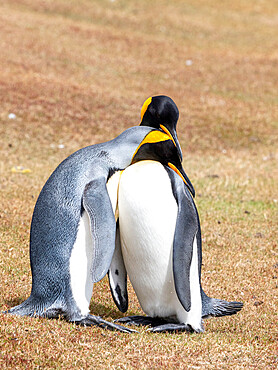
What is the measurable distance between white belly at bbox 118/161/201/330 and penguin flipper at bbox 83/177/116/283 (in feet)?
0.75

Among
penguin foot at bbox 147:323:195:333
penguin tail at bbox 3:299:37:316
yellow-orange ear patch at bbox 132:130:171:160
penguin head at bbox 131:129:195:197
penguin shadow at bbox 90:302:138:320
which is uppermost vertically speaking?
yellow-orange ear patch at bbox 132:130:171:160

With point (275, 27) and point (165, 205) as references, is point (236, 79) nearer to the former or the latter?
point (275, 27)

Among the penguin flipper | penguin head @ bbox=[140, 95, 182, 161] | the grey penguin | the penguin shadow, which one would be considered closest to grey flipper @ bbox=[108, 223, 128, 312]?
the penguin shadow

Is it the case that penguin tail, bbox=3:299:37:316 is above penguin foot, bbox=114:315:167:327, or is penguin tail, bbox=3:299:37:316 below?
above

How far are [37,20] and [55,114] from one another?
8399mm

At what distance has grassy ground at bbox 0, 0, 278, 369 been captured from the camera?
12.2 feet

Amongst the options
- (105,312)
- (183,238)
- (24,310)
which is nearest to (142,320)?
(105,312)

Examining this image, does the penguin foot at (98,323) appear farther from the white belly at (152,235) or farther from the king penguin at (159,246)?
the white belly at (152,235)

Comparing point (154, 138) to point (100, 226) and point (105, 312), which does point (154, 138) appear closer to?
point (100, 226)

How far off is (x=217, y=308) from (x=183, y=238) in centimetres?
86

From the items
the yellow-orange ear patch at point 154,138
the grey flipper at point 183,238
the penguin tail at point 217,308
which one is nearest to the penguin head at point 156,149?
the yellow-orange ear patch at point 154,138

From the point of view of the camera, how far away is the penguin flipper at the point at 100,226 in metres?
3.83

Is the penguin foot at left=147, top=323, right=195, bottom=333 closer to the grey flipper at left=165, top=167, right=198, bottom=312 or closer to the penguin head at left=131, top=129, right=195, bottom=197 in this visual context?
the grey flipper at left=165, top=167, right=198, bottom=312

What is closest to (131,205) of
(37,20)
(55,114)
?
(55,114)
